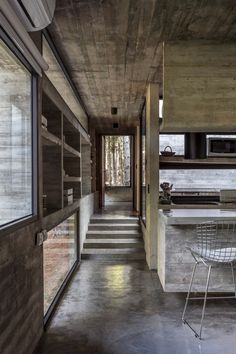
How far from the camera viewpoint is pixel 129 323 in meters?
3.45

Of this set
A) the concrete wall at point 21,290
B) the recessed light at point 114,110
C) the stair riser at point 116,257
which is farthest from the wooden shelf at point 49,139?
the recessed light at point 114,110

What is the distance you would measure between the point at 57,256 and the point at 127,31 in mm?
2616

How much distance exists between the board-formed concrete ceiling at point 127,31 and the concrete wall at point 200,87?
205 millimetres

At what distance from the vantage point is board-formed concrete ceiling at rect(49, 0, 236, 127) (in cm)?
308

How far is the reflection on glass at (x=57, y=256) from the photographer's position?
3.64 metres

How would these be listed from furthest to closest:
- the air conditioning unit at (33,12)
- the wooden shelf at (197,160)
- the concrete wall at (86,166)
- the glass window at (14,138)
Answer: the concrete wall at (86,166), the wooden shelf at (197,160), the glass window at (14,138), the air conditioning unit at (33,12)

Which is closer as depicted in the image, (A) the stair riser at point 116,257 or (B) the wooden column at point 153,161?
(B) the wooden column at point 153,161

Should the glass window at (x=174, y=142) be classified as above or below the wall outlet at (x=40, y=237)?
above

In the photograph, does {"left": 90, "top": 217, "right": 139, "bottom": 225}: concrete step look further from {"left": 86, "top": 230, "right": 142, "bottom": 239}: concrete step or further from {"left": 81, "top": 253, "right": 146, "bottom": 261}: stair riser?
{"left": 81, "top": 253, "right": 146, "bottom": 261}: stair riser

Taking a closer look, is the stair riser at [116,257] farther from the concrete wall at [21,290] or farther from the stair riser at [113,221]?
the concrete wall at [21,290]

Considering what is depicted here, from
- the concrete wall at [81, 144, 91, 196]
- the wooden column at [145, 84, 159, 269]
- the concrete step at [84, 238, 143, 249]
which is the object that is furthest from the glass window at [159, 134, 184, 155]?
the concrete wall at [81, 144, 91, 196]

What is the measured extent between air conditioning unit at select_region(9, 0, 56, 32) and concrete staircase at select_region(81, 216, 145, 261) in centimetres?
480

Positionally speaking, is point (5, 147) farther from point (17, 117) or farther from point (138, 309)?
point (138, 309)

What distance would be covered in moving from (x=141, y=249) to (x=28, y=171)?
4239 millimetres
